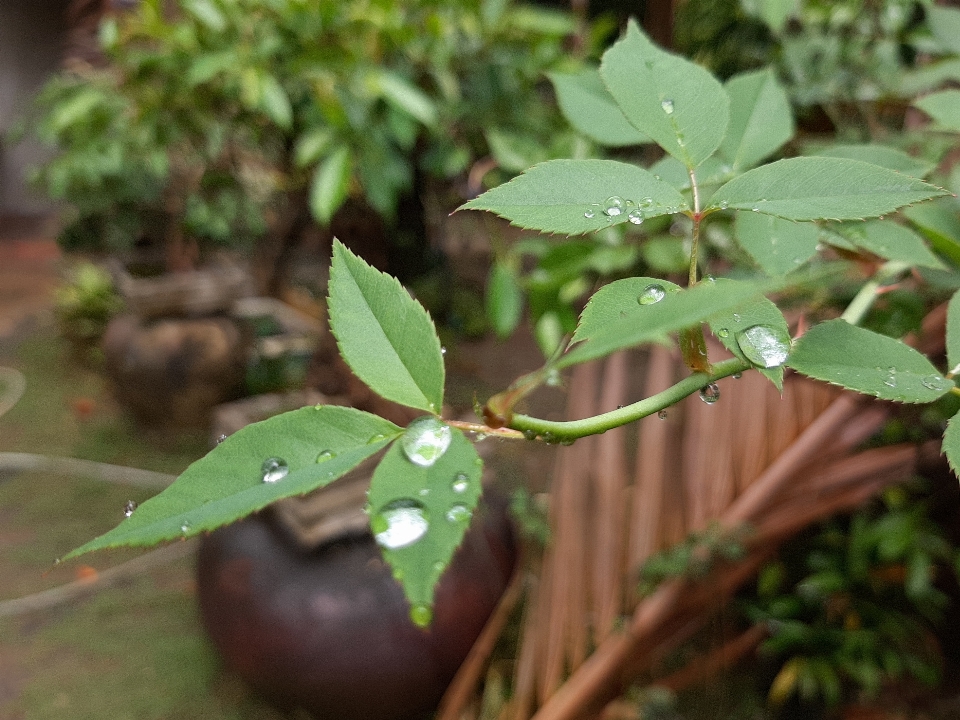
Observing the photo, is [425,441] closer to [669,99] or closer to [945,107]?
[669,99]

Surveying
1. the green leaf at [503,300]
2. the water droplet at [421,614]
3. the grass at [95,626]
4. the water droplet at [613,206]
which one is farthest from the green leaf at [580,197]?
the grass at [95,626]

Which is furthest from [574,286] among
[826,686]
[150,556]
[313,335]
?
[313,335]

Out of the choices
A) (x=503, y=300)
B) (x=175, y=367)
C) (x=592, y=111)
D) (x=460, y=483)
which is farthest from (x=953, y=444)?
(x=175, y=367)

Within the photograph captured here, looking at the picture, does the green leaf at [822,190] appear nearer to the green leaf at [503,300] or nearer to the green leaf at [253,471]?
the green leaf at [253,471]

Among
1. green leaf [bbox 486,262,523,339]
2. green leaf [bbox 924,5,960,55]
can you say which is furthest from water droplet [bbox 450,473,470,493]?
green leaf [bbox 486,262,523,339]

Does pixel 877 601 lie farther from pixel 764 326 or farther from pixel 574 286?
pixel 764 326

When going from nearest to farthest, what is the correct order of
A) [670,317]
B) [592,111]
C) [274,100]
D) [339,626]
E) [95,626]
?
[670,317] < [592,111] < [274,100] < [339,626] < [95,626]
